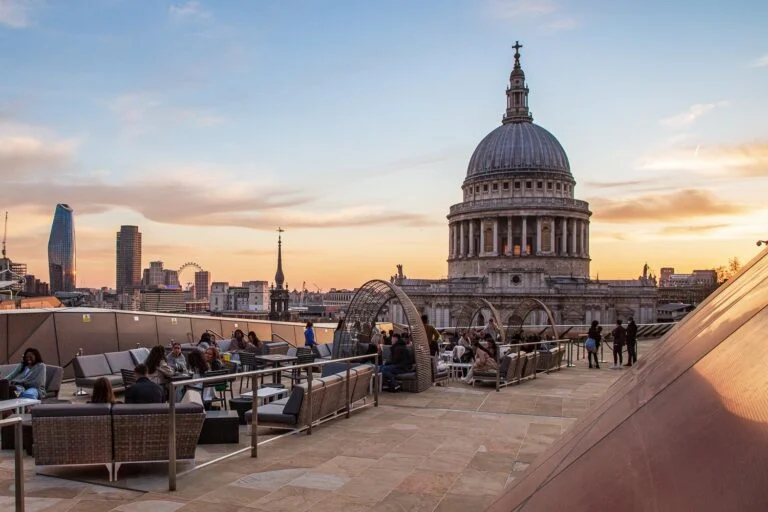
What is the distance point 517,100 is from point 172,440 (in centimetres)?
10587

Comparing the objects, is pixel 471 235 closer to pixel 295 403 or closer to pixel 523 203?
pixel 523 203

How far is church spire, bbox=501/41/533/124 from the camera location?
346 feet

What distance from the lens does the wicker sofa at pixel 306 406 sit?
982cm

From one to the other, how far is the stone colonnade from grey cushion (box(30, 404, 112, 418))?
85482 mm

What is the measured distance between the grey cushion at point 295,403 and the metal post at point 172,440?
2.69m

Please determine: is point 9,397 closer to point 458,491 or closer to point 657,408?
point 458,491

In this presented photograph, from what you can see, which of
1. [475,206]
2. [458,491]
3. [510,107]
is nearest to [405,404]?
[458,491]

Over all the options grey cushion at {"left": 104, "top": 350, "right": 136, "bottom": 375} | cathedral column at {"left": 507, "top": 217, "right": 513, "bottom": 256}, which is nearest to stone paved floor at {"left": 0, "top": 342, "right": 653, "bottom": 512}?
grey cushion at {"left": 104, "top": 350, "right": 136, "bottom": 375}

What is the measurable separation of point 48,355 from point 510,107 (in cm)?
9905

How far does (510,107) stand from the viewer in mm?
107125

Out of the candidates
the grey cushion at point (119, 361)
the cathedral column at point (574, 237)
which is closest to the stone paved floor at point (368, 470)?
the grey cushion at point (119, 361)

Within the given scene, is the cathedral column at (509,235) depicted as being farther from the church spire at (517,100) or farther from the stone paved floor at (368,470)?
the stone paved floor at (368,470)

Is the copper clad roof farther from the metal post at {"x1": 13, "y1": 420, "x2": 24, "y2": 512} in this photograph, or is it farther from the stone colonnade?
the stone colonnade

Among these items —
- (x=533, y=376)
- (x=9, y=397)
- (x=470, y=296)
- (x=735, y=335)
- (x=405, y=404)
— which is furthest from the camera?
(x=470, y=296)
